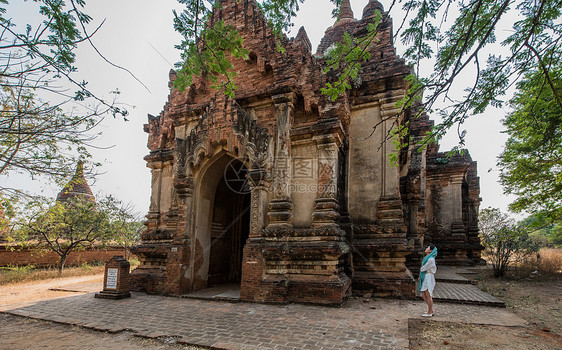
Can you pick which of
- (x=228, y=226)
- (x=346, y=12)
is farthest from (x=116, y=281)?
(x=346, y=12)

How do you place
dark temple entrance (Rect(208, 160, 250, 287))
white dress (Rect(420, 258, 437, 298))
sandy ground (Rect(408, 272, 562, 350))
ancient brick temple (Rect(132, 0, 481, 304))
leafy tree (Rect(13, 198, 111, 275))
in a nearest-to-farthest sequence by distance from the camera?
sandy ground (Rect(408, 272, 562, 350))
white dress (Rect(420, 258, 437, 298))
ancient brick temple (Rect(132, 0, 481, 304))
dark temple entrance (Rect(208, 160, 250, 287))
leafy tree (Rect(13, 198, 111, 275))

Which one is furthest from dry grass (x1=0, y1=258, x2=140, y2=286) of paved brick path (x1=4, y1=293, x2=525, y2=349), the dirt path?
the dirt path

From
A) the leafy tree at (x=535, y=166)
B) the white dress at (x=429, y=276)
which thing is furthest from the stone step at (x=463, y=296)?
the leafy tree at (x=535, y=166)

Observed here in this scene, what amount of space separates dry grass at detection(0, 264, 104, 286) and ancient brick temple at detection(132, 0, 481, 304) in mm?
8562

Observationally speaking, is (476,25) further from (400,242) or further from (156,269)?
(156,269)

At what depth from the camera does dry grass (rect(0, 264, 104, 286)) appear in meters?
13.8

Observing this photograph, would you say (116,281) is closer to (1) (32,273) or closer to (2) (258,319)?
(2) (258,319)

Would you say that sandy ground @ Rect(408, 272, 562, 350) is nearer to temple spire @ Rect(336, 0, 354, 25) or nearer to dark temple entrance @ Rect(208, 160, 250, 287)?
dark temple entrance @ Rect(208, 160, 250, 287)

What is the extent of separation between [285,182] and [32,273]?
1452 cm

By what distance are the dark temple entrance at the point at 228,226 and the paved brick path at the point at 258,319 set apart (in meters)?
2.32

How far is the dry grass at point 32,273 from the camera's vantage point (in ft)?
45.4

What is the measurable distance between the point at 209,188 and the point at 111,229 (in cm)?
1248

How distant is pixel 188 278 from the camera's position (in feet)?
28.1

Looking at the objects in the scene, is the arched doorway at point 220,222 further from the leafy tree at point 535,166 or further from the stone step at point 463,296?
the leafy tree at point 535,166
